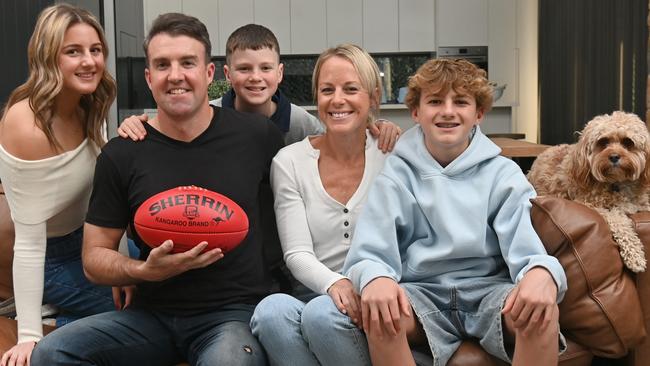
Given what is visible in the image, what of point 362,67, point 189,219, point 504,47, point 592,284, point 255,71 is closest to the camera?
point 189,219

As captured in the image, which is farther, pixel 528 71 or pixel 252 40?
pixel 528 71

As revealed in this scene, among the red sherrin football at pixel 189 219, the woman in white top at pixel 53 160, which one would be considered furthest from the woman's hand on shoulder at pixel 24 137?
the red sherrin football at pixel 189 219

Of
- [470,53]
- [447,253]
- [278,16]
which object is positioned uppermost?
[278,16]

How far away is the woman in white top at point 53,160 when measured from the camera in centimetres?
214

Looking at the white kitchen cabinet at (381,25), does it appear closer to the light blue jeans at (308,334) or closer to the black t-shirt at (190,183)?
the black t-shirt at (190,183)

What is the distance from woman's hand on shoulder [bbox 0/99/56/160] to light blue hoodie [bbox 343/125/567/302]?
958 millimetres

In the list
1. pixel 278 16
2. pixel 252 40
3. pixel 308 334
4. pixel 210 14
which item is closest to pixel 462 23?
pixel 278 16

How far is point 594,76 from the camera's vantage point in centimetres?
479

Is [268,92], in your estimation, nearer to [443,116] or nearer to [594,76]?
[443,116]

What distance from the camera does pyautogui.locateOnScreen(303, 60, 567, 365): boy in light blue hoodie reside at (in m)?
1.83

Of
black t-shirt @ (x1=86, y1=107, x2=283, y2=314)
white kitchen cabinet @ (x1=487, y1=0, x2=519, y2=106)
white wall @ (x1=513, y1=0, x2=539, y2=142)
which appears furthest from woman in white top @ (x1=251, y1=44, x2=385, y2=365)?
white kitchen cabinet @ (x1=487, y1=0, x2=519, y2=106)

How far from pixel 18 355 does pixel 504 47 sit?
233 inches

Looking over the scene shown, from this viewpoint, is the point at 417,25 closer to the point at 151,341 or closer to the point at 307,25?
the point at 307,25

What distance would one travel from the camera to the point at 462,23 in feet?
23.3
